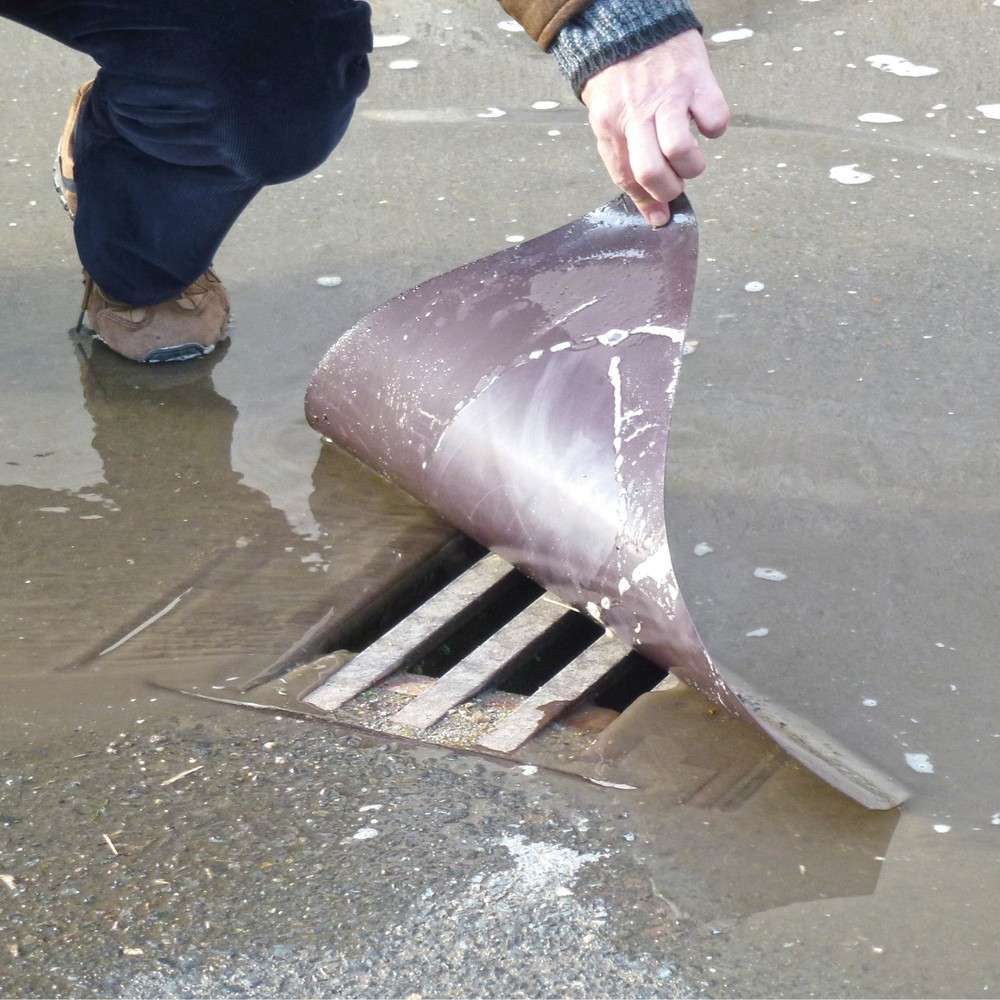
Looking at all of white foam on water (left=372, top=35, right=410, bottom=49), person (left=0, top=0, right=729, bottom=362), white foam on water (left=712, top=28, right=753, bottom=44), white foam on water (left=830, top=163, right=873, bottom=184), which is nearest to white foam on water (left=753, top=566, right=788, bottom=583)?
person (left=0, top=0, right=729, bottom=362)

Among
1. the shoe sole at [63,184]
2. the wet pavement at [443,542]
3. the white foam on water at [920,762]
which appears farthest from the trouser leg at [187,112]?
the white foam on water at [920,762]

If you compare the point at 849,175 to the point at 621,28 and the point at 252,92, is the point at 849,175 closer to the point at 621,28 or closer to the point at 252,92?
the point at 252,92

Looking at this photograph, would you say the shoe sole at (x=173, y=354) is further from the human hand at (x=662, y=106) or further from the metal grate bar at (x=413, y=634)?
the human hand at (x=662, y=106)

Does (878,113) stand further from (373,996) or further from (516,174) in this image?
(373,996)

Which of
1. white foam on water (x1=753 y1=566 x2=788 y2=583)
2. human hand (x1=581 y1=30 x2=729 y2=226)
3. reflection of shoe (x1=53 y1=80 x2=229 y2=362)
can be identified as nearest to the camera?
human hand (x1=581 y1=30 x2=729 y2=226)

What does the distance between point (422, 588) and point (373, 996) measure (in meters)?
0.69

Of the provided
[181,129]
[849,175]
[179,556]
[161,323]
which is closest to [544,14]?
[181,129]

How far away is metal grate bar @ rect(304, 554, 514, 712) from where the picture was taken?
146 centimetres

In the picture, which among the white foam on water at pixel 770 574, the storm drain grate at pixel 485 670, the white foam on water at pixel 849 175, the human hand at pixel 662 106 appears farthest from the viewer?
the white foam on water at pixel 849 175

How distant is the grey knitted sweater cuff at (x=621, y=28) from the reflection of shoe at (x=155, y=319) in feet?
3.12

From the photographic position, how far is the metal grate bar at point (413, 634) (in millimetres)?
1463

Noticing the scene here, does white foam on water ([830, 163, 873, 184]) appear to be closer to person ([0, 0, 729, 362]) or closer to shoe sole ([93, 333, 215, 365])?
person ([0, 0, 729, 362])

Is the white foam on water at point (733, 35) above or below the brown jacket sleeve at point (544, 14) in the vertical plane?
below

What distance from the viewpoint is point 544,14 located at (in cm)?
139
